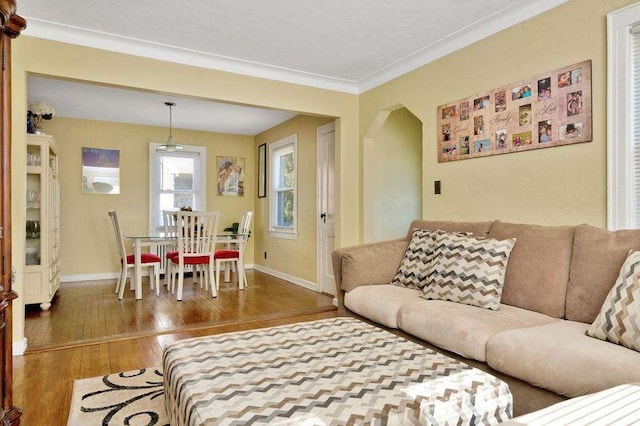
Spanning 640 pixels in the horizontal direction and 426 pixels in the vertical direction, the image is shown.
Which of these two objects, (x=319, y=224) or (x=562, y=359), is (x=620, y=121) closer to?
(x=562, y=359)

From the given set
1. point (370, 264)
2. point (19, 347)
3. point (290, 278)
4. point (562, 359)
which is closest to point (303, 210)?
point (290, 278)

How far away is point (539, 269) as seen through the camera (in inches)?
88.0

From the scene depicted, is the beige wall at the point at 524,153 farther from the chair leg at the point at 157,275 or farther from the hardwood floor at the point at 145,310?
the chair leg at the point at 157,275

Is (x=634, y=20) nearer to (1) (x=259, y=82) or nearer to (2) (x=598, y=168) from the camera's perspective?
(2) (x=598, y=168)

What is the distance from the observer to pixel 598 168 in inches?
90.1

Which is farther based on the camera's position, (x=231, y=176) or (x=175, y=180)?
(x=231, y=176)

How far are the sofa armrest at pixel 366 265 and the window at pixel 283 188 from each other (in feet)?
8.92

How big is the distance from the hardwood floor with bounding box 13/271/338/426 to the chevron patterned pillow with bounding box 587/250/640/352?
8.11 feet

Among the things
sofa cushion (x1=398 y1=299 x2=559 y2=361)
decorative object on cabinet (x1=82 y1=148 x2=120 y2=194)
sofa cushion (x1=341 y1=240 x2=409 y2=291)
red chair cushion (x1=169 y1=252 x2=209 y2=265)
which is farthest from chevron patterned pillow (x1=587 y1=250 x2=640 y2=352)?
decorative object on cabinet (x1=82 y1=148 x2=120 y2=194)

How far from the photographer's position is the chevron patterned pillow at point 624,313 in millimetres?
1539

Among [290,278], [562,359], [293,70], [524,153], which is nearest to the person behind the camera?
[562,359]

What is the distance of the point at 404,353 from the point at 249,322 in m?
2.27

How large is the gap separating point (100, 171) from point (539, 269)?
590 centimetres

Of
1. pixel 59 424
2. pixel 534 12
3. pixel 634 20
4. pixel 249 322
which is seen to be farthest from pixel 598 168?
pixel 59 424
